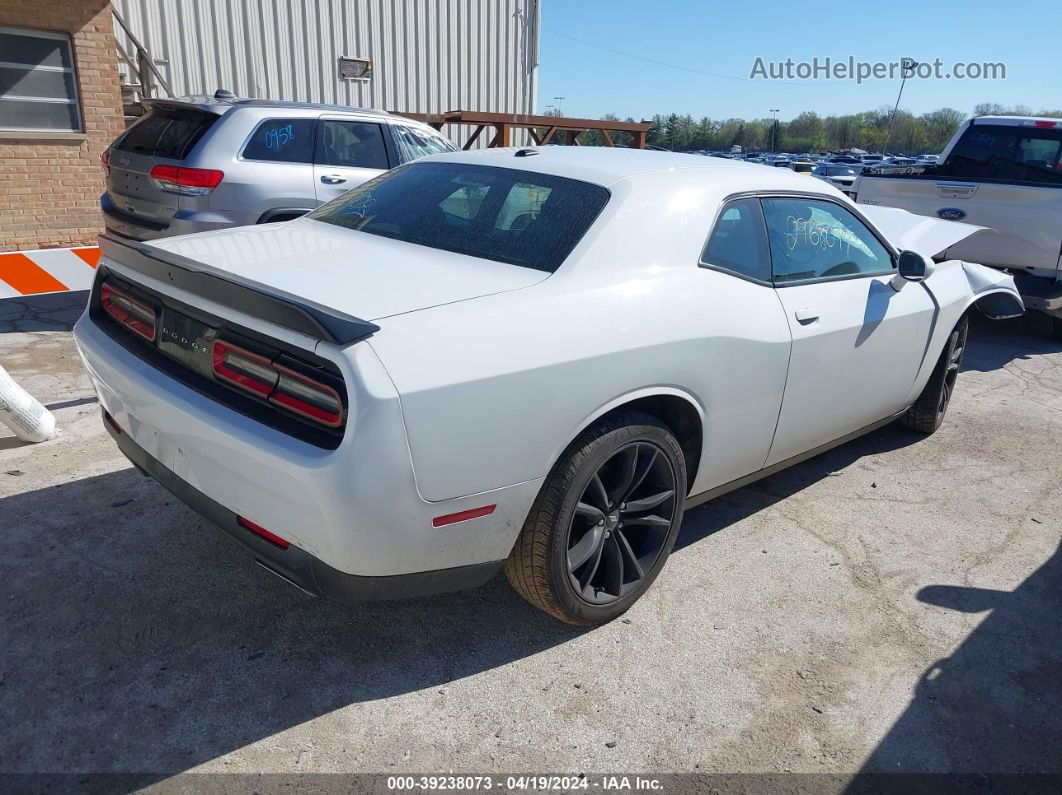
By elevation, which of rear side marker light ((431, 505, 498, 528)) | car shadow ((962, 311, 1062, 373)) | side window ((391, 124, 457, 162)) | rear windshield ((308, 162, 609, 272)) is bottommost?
car shadow ((962, 311, 1062, 373))

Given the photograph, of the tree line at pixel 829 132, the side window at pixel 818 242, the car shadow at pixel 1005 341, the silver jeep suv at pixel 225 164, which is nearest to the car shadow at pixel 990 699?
the side window at pixel 818 242

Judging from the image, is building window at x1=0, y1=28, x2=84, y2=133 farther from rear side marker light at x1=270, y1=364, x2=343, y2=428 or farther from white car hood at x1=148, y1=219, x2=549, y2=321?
rear side marker light at x1=270, y1=364, x2=343, y2=428

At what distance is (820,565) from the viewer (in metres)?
3.52

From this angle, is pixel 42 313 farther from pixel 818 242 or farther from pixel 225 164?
pixel 818 242

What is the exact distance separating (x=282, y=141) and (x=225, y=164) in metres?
0.59

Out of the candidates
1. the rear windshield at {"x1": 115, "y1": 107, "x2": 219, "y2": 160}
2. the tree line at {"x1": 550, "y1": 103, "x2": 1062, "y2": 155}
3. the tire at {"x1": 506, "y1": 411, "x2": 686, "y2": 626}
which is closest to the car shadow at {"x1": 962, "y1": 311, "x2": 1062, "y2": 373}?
the tire at {"x1": 506, "y1": 411, "x2": 686, "y2": 626}

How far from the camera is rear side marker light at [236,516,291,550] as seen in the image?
2357 mm

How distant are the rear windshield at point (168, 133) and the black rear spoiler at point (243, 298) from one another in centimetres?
364

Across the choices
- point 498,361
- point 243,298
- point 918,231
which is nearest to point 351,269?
point 243,298

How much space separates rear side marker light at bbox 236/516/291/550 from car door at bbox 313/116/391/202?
15.0ft

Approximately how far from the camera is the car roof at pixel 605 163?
127 inches

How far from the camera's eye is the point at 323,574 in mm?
2287

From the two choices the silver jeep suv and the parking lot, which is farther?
the silver jeep suv

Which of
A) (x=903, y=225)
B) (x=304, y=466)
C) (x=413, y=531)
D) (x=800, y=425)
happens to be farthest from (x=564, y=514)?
(x=903, y=225)
